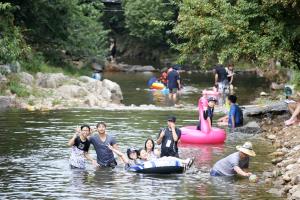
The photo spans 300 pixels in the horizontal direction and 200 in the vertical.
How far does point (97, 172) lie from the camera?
1697 centimetres

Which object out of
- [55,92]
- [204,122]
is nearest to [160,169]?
[204,122]

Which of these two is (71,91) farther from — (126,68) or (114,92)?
(126,68)

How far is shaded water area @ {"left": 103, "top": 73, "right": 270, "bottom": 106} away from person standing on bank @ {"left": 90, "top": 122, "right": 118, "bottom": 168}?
54.5 ft

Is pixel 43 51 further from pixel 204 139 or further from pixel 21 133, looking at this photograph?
pixel 204 139

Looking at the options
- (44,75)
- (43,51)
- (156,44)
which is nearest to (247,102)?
(44,75)

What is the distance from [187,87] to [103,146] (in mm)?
27851

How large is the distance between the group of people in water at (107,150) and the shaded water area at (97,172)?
0.30 meters

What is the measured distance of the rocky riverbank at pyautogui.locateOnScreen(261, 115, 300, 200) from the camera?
14344 mm

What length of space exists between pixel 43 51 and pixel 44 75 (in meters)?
6.07

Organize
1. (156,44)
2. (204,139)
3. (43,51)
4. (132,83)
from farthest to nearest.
A: (156,44) → (132,83) → (43,51) → (204,139)

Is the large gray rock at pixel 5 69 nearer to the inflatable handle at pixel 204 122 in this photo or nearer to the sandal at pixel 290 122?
the inflatable handle at pixel 204 122

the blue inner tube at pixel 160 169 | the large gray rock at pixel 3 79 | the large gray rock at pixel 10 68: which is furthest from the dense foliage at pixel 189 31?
the blue inner tube at pixel 160 169

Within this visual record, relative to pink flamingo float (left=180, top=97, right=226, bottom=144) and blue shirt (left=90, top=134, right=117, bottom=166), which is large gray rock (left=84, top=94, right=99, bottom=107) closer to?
pink flamingo float (left=180, top=97, right=226, bottom=144)

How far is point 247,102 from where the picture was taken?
35688mm
